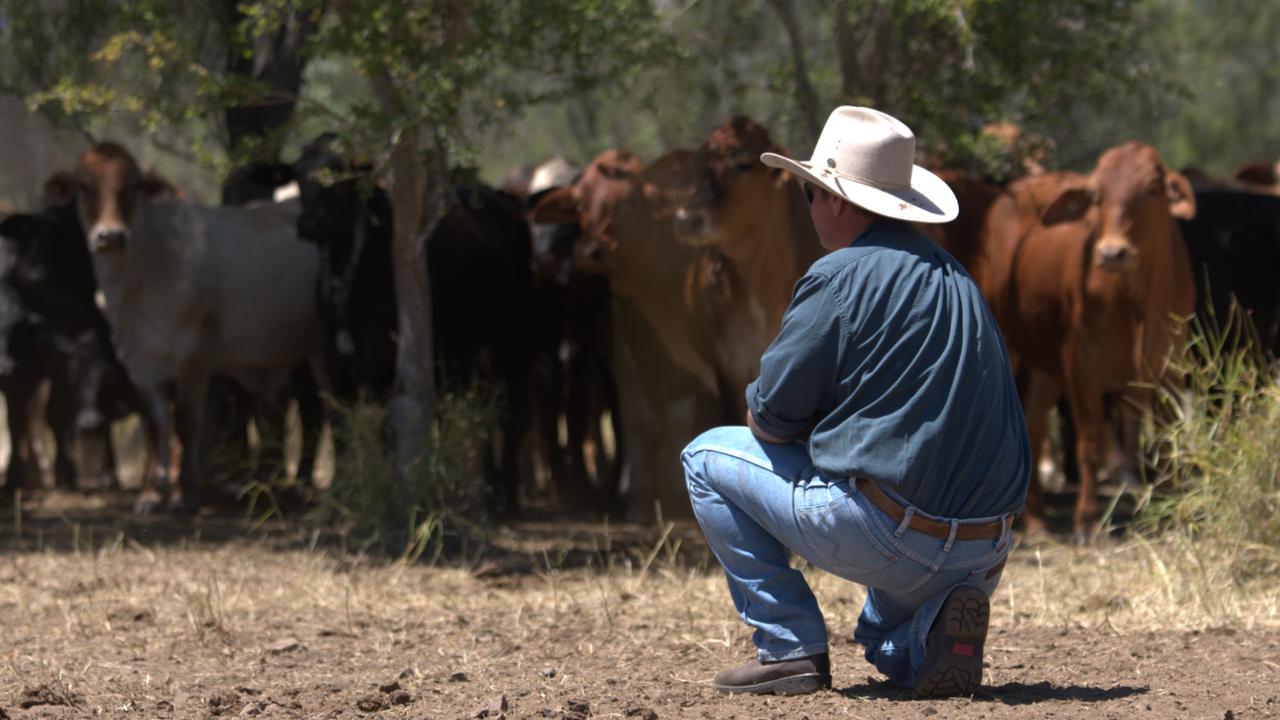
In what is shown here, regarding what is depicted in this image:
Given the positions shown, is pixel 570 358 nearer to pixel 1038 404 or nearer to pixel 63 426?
pixel 1038 404

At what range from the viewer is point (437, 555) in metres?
8.47

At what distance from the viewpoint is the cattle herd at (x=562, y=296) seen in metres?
9.22

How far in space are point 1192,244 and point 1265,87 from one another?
19.9m

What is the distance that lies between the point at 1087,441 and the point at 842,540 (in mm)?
5148

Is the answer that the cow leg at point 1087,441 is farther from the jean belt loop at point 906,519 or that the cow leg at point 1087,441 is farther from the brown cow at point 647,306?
the jean belt loop at point 906,519

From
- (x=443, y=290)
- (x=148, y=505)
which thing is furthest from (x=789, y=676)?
(x=148, y=505)

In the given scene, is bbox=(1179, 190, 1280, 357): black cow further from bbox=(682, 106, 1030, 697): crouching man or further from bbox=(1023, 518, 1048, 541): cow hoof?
bbox=(682, 106, 1030, 697): crouching man

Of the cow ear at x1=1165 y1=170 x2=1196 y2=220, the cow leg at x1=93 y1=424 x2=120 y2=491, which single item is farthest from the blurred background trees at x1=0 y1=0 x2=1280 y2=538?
the cow leg at x1=93 y1=424 x2=120 y2=491

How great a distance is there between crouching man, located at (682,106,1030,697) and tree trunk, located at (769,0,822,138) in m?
4.90

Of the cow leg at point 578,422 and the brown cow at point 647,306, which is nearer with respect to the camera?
the brown cow at point 647,306

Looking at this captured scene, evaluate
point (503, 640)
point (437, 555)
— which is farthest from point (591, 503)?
point (503, 640)

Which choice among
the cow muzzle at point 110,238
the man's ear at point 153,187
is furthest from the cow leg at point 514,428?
the cow muzzle at point 110,238

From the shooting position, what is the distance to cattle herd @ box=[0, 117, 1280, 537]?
9219mm

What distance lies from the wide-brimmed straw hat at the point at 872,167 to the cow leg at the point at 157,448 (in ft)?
22.1
